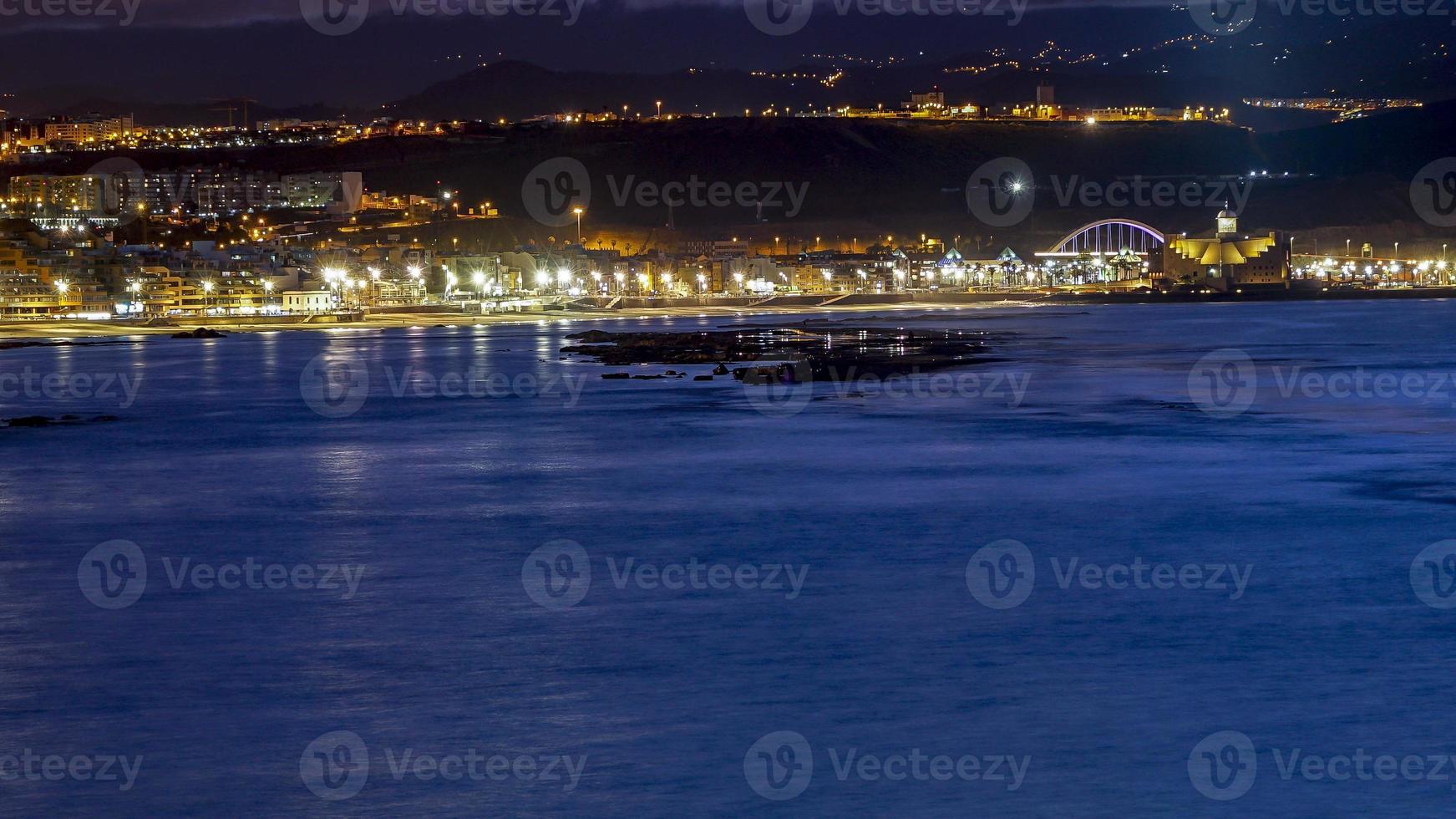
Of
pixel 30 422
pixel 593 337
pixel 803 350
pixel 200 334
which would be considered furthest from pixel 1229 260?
pixel 30 422

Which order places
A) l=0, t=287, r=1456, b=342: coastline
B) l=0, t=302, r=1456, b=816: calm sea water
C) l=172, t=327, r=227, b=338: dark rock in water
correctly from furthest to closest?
1. l=0, t=287, r=1456, b=342: coastline
2. l=172, t=327, r=227, b=338: dark rock in water
3. l=0, t=302, r=1456, b=816: calm sea water

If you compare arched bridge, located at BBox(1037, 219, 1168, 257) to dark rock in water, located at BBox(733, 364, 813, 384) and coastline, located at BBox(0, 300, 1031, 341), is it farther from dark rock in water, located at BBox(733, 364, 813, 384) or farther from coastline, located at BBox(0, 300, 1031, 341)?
dark rock in water, located at BBox(733, 364, 813, 384)

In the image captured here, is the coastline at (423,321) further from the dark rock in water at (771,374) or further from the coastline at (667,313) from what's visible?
the dark rock in water at (771,374)

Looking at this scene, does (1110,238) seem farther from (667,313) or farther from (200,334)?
(200,334)

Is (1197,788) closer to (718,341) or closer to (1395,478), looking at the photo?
(1395,478)

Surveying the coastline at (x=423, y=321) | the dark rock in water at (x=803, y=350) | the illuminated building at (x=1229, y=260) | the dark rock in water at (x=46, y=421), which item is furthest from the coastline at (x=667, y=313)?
the dark rock in water at (x=46, y=421)

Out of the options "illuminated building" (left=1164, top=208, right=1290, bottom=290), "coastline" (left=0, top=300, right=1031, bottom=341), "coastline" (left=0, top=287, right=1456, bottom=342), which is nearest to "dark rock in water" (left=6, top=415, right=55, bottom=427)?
"coastline" (left=0, top=287, right=1456, bottom=342)
